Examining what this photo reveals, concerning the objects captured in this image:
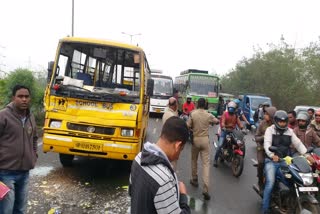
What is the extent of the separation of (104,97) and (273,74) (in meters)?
29.8

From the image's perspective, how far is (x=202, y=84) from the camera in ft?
72.0

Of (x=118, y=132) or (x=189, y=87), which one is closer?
(x=118, y=132)

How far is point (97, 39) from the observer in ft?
24.8

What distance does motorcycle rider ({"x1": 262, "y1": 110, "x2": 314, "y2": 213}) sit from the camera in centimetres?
530

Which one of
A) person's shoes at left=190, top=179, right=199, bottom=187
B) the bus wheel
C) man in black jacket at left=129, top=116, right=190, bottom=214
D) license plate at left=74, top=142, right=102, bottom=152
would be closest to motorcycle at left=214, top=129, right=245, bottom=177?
person's shoes at left=190, top=179, right=199, bottom=187

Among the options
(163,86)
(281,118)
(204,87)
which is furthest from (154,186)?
(163,86)

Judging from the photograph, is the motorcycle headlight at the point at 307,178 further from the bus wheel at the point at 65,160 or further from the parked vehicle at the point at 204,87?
the parked vehicle at the point at 204,87

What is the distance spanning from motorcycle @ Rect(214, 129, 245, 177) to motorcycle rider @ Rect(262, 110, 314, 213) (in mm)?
2552

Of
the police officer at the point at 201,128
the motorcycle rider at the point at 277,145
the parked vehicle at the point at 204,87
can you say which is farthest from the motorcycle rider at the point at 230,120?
the parked vehicle at the point at 204,87

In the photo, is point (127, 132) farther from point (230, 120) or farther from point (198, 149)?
point (230, 120)

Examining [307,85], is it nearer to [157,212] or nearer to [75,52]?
[75,52]

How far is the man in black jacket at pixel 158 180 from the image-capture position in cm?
191

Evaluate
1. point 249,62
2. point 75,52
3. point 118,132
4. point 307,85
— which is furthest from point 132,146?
point 249,62

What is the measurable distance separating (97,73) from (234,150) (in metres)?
3.81
